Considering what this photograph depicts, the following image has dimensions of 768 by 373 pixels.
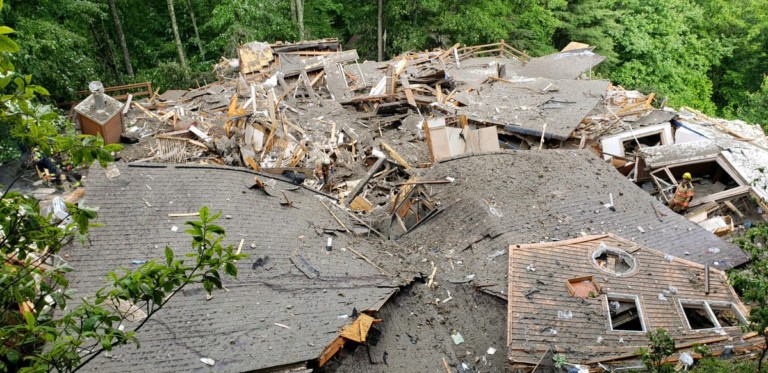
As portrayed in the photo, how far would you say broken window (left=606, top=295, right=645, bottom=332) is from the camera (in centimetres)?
796

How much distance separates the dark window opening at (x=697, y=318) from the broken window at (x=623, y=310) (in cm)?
94

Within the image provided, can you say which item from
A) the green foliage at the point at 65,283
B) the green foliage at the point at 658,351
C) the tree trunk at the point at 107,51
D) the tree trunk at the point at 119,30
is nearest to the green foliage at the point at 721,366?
the green foliage at the point at 658,351

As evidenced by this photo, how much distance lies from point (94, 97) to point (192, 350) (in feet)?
30.2

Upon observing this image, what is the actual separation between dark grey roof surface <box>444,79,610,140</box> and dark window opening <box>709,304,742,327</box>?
7.04 m

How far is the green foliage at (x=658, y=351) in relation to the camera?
6535mm

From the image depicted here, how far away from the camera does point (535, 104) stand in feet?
54.0

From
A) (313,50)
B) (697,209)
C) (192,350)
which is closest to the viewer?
(192,350)

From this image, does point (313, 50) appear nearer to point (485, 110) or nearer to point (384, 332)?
point (485, 110)

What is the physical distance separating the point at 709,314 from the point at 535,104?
9549mm

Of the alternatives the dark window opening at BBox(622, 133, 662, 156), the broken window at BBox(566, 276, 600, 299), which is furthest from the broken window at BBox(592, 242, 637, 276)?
the dark window opening at BBox(622, 133, 662, 156)

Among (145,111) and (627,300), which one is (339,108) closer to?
(145,111)

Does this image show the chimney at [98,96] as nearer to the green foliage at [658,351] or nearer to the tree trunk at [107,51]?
the tree trunk at [107,51]

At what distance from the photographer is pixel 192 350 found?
21.9 feet

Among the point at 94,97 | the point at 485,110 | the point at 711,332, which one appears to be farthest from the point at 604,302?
the point at 94,97
